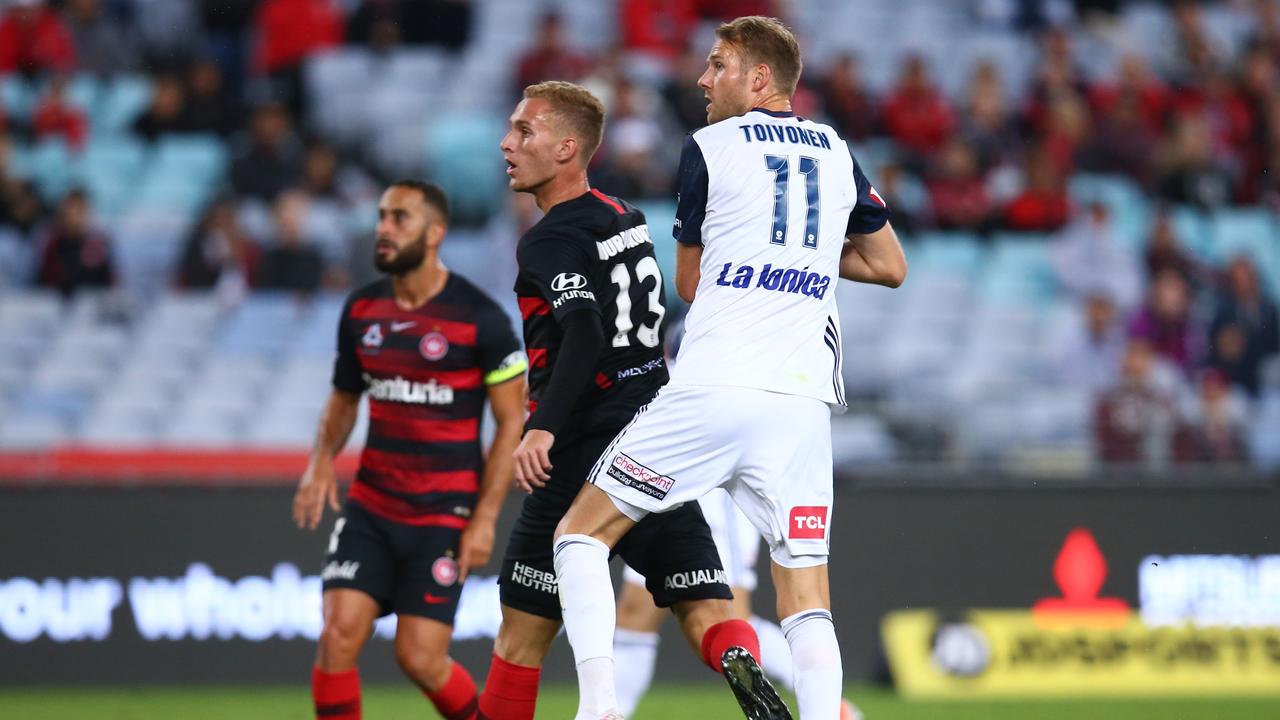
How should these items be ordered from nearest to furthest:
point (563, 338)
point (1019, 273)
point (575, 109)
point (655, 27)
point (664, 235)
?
1. point (563, 338)
2. point (575, 109)
3. point (664, 235)
4. point (1019, 273)
5. point (655, 27)

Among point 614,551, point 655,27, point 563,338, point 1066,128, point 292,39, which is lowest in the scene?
point 614,551

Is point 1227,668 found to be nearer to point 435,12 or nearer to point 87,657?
point 87,657

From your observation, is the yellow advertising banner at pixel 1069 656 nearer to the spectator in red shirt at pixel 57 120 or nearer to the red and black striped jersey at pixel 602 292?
the red and black striped jersey at pixel 602 292

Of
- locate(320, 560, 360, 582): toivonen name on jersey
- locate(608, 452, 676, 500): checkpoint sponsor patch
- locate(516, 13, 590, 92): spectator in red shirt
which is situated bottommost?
locate(320, 560, 360, 582): toivonen name on jersey

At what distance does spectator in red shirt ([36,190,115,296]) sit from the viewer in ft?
41.4

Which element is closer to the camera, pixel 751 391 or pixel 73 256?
pixel 751 391

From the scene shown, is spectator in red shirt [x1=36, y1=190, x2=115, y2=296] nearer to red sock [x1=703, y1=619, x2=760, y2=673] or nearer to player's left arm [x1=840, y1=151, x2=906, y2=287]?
red sock [x1=703, y1=619, x2=760, y2=673]

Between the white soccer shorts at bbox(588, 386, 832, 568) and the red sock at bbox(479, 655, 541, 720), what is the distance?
0.87 metres

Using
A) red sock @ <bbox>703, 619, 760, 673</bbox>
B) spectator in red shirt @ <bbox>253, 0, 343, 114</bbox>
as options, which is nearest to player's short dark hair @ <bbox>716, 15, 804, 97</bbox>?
red sock @ <bbox>703, 619, 760, 673</bbox>

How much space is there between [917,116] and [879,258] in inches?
396

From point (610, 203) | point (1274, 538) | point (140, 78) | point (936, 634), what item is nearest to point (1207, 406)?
point (1274, 538)

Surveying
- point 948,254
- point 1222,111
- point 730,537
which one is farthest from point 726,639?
point 1222,111

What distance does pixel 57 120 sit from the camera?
14.3m

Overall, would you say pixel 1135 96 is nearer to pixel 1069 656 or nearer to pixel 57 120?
pixel 1069 656
